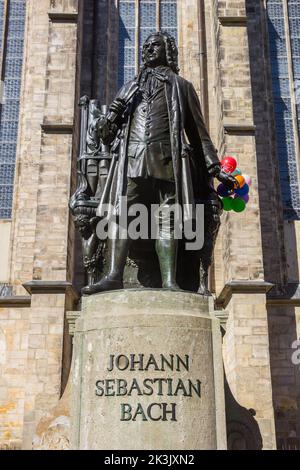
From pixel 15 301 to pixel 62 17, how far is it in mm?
7188

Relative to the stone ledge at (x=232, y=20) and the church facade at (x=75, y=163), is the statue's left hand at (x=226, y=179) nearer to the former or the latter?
the church facade at (x=75, y=163)

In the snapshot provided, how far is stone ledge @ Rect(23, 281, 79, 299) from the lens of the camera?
12711 mm

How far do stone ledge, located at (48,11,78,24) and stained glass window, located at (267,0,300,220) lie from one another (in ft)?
18.4

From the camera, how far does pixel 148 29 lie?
17.3m

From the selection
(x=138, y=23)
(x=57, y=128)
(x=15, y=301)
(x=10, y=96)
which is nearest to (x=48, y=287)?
(x=15, y=301)

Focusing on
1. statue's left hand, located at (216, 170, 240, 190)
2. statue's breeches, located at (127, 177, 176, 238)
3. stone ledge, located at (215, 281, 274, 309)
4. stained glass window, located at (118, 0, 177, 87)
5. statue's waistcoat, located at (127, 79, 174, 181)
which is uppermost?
stained glass window, located at (118, 0, 177, 87)

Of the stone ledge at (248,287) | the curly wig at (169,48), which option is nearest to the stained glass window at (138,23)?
the stone ledge at (248,287)

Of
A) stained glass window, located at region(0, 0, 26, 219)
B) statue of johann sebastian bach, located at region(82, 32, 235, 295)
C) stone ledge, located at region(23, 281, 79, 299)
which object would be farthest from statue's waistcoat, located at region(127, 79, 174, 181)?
stained glass window, located at region(0, 0, 26, 219)

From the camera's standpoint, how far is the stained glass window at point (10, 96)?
15562 mm

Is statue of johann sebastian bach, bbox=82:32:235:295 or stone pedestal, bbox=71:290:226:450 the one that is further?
statue of johann sebastian bach, bbox=82:32:235:295

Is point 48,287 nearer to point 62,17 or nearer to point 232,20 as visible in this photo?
point 62,17

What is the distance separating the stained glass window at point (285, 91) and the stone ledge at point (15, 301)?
682 centimetres

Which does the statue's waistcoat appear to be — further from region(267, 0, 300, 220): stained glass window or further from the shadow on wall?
region(267, 0, 300, 220): stained glass window

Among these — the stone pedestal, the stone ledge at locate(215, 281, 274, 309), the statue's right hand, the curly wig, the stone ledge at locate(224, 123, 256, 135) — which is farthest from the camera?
the stone ledge at locate(224, 123, 256, 135)
